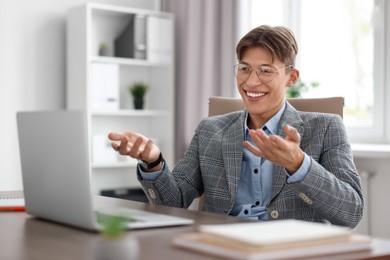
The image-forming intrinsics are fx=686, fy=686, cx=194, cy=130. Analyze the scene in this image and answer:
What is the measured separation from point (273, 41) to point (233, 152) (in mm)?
350

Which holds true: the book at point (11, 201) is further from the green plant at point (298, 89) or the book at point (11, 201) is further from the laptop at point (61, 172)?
the green plant at point (298, 89)

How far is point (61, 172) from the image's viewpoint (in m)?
1.34

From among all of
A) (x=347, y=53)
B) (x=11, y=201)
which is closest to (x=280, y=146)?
(x=11, y=201)

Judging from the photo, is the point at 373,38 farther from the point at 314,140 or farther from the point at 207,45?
the point at 314,140

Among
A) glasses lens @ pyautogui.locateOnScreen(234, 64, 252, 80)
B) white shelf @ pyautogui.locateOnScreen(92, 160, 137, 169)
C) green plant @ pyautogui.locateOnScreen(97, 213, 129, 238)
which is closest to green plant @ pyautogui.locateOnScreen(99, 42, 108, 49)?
white shelf @ pyautogui.locateOnScreen(92, 160, 137, 169)

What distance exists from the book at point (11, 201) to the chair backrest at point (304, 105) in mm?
739

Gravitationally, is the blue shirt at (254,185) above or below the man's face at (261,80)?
below

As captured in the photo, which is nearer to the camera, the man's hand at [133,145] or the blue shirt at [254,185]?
the man's hand at [133,145]

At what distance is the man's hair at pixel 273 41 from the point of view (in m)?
2.03

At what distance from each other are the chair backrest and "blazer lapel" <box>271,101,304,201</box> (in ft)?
0.44

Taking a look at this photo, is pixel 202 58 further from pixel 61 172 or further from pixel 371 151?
pixel 61 172

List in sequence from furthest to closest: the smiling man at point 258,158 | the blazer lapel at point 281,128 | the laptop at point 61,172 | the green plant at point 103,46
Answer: the green plant at point 103,46 < the blazer lapel at point 281,128 < the smiling man at point 258,158 < the laptop at point 61,172

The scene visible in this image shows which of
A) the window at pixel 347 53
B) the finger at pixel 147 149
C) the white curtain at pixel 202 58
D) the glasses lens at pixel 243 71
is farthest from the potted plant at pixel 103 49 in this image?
the finger at pixel 147 149

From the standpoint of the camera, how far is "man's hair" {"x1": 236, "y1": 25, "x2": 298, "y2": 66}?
2.03m
